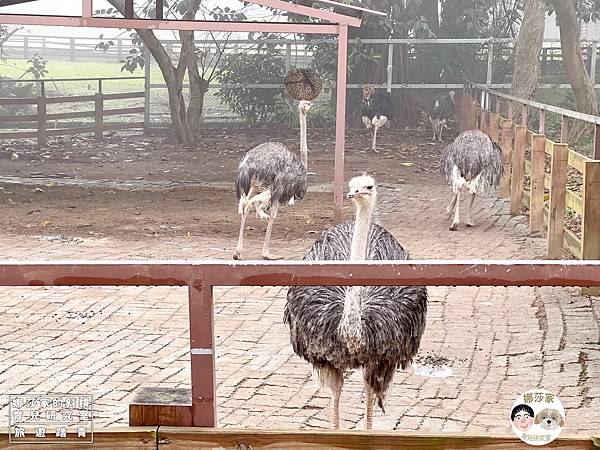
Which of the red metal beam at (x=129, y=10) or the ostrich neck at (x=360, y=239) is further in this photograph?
the red metal beam at (x=129, y=10)

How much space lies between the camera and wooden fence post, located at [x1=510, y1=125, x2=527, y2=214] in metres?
11.2

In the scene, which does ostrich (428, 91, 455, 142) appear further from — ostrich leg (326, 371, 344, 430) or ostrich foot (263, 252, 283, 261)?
ostrich leg (326, 371, 344, 430)

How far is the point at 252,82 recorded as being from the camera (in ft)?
70.8

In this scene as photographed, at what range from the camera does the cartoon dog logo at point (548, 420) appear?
2.96 m

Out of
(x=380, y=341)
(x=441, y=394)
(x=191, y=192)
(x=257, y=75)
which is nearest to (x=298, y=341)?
(x=380, y=341)

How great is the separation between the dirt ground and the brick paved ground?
126 inches

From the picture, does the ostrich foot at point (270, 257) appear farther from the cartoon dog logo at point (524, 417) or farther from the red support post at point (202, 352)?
the cartoon dog logo at point (524, 417)

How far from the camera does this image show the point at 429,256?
924cm

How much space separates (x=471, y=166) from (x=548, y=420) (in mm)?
7882

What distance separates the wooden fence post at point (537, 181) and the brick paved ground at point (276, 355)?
7.31 ft

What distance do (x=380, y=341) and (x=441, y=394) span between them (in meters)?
1.07

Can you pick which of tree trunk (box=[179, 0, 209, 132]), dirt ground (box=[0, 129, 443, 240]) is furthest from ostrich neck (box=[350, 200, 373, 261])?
tree trunk (box=[179, 0, 209, 132])

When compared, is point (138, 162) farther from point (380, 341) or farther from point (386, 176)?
point (380, 341)

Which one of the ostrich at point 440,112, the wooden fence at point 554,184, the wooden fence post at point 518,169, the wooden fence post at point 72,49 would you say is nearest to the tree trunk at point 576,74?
the ostrich at point 440,112
